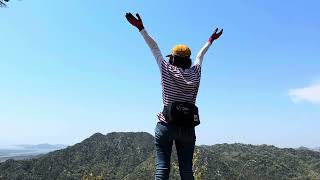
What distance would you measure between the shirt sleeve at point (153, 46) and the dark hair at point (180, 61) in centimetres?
16

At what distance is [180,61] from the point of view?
562 cm

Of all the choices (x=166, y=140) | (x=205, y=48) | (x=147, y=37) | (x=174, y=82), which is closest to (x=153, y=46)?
(x=147, y=37)

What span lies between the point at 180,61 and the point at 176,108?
2.16ft

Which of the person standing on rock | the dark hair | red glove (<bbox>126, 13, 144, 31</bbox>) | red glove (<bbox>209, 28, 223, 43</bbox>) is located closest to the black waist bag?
the person standing on rock

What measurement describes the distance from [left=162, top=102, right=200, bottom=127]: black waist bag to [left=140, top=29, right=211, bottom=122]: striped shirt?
92 mm

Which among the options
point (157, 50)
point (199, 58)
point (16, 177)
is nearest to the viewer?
point (157, 50)

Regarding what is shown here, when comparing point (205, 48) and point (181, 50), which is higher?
point (205, 48)

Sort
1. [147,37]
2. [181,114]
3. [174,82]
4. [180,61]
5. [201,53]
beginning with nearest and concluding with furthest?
1. [181,114]
2. [174,82]
3. [147,37]
4. [180,61]
5. [201,53]

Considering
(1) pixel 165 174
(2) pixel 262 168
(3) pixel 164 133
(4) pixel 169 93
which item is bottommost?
(1) pixel 165 174

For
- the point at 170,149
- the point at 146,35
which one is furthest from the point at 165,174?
the point at 146,35

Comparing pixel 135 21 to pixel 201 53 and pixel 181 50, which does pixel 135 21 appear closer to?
pixel 181 50

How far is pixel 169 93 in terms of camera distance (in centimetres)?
540

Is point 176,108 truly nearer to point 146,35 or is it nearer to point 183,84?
point 183,84

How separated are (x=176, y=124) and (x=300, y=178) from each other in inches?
8087
